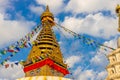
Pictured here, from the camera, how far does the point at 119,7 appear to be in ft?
136

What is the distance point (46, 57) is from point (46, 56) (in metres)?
0.17

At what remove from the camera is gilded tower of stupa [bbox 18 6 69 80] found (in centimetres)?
5116

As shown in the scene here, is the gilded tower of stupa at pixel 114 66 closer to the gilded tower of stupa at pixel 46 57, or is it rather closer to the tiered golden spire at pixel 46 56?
the gilded tower of stupa at pixel 46 57

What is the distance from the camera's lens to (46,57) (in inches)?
2034

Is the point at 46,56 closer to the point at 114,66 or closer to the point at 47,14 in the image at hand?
the point at 47,14

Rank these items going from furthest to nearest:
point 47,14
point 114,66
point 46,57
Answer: point 47,14
point 46,57
point 114,66

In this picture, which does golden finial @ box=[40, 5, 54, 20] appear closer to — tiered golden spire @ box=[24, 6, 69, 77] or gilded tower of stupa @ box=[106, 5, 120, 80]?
tiered golden spire @ box=[24, 6, 69, 77]

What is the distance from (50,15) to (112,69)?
23.0 m

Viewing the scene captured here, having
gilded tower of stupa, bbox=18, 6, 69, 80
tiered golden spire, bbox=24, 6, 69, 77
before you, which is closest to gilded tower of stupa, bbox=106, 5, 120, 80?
gilded tower of stupa, bbox=18, 6, 69, 80

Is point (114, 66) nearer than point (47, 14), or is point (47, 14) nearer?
point (114, 66)

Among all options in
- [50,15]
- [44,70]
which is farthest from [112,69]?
[50,15]

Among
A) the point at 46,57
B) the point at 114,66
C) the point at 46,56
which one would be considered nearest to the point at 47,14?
the point at 46,56

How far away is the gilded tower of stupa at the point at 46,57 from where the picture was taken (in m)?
51.2

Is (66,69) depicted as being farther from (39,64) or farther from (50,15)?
(50,15)
